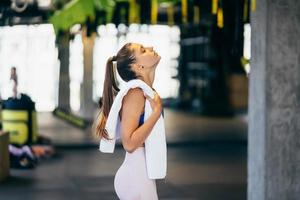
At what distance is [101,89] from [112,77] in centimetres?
985

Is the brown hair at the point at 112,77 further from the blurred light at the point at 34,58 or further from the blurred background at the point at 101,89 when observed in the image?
the blurred light at the point at 34,58

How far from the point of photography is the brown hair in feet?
14.2

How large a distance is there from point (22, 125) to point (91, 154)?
Answer: 1.96m

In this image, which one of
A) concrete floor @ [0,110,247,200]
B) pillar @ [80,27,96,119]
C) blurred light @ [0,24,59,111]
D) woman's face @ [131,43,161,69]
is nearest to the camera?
woman's face @ [131,43,161,69]

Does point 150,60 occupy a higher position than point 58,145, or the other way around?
point 150,60

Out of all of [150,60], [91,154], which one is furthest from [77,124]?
[150,60]

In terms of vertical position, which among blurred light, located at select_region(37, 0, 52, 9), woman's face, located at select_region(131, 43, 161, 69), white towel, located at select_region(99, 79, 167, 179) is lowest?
white towel, located at select_region(99, 79, 167, 179)

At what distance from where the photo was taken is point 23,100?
12.3 metres

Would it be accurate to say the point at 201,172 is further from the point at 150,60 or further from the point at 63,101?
the point at 63,101

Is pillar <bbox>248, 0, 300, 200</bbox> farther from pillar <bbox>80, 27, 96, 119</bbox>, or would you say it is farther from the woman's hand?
pillar <bbox>80, 27, 96, 119</bbox>

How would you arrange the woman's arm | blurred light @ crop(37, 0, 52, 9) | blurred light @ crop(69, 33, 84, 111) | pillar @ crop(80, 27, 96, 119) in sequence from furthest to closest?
blurred light @ crop(69, 33, 84, 111), pillar @ crop(80, 27, 96, 119), blurred light @ crop(37, 0, 52, 9), the woman's arm

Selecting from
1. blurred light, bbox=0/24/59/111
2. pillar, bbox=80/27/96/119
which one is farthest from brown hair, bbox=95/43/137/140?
blurred light, bbox=0/24/59/111

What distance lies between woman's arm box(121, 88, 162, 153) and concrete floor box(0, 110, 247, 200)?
476cm

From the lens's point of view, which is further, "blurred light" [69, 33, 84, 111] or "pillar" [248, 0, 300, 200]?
"blurred light" [69, 33, 84, 111]
